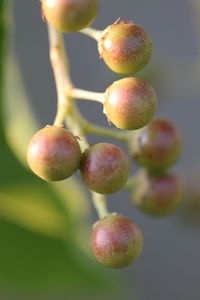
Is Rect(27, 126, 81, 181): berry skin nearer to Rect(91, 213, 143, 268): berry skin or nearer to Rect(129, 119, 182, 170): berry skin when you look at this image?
Rect(91, 213, 143, 268): berry skin

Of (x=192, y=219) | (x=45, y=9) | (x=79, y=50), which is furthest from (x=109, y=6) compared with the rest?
(x=45, y=9)

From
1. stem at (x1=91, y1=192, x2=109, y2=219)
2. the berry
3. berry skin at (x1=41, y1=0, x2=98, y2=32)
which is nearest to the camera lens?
berry skin at (x1=41, y1=0, x2=98, y2=32)

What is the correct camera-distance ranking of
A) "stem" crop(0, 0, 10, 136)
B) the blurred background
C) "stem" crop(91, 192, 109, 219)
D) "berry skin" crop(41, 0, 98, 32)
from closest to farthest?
1. "berry skin" crop(41, 0, 98, 32)
2. "stem" crop(91, 192, 109, 219)
3. "stem" crop(0, 0, 10, 136)
4. the blurred background

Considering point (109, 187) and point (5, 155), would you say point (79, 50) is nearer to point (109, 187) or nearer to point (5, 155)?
point (5, 155)

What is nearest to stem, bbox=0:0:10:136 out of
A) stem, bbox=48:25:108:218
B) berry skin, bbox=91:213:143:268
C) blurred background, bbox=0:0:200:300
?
blurred background, bbox=0:0:200:300

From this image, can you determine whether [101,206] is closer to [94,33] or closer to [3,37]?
[94,33]
